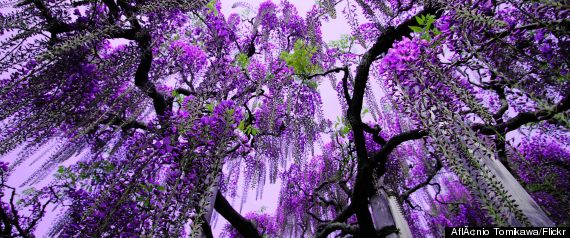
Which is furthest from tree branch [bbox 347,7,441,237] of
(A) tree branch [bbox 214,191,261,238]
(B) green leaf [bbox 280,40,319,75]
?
(A) tree branch [bbox 214,191,261,238]

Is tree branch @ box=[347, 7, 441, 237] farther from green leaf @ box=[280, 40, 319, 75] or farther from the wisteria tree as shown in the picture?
green leaf @ box=[280, 40, 319, 75]

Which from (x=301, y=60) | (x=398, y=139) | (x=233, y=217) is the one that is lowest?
(x=233, y=217)

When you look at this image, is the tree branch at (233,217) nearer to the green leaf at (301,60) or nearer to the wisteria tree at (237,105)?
the wisteria tree at (237,105)

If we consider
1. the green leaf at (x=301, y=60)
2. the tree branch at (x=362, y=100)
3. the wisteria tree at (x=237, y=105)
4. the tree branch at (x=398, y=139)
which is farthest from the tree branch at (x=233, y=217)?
the tree branch at (x=398, y=139)

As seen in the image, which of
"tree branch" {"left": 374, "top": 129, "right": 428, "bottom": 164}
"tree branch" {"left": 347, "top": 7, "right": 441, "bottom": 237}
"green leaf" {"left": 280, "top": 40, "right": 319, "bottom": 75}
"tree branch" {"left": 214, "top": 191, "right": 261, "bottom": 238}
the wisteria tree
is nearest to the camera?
the wisteria tree

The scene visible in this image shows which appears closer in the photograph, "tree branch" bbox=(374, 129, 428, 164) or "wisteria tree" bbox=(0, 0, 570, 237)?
"wisteria tree" bbox=(0, 0, 570, 237)

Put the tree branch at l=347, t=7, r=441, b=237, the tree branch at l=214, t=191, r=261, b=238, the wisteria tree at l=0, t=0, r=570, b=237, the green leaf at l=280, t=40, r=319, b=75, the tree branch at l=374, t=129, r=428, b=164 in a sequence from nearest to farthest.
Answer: the wisteria tree at l=0, t=0, r=570, b=237, the tree branch at l=374, t=129, r=428, b=164, the tree branch at l=347, t=7, r=441, b=237, the green leaf at l=280, t=40, r=319, b=75, the tree branch at l=214, t=191, r=261, b=238

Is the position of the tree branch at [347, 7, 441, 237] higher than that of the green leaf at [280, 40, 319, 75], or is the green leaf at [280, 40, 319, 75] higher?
the green leaf at [280, 40, 319, 75]

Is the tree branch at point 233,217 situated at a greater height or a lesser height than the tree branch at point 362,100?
lesser

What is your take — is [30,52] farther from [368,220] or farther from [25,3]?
[368,220]

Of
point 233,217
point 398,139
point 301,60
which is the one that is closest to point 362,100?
point 398,139

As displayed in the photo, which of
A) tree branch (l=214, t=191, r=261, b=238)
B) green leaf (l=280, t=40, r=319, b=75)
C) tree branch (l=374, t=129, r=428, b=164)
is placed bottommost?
tree branch (l=214, t=191, r=261, b=238)

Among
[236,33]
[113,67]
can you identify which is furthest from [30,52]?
[236,33]

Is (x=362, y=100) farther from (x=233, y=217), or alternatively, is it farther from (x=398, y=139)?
(x=233, y=217)
